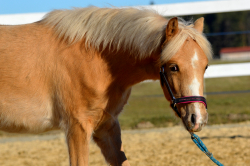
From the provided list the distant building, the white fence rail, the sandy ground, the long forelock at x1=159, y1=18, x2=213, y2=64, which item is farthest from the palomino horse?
the distant building

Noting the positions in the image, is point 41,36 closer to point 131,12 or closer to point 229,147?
point 131,12

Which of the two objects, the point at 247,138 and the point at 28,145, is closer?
the point at 247,138

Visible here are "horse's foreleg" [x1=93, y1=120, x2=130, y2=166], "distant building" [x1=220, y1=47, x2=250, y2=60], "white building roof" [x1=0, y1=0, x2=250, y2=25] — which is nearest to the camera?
"horse's foreleg" [x1=93, y1=120, x2=130, y2=166]

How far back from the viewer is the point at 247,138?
4.75 metres

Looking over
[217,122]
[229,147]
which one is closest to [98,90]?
[229,147]

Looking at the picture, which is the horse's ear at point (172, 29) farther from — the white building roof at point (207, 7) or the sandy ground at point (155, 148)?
the white building roof at point (207, 7)

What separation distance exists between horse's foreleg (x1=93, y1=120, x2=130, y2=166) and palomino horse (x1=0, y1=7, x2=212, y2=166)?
0.11m

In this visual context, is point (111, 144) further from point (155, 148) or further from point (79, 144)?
point (155, 148)

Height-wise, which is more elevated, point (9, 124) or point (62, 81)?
point (62, 81)

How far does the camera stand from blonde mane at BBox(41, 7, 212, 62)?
8.00 feet

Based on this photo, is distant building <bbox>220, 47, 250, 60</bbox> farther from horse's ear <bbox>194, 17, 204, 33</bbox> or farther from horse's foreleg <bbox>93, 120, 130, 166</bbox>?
horse's foreleg <bbox>93, 120, 130, 166</bbox>

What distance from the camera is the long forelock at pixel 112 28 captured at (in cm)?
253

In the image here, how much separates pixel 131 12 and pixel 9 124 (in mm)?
1515

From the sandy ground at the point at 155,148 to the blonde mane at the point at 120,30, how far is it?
1799 mm
